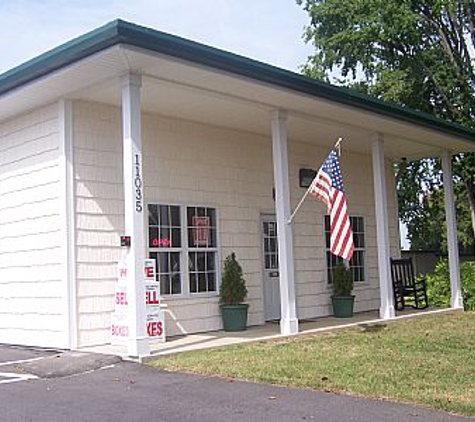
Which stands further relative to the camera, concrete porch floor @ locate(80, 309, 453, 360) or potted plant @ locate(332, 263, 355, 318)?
potted plant @ locate(332, 263, 355, 318)

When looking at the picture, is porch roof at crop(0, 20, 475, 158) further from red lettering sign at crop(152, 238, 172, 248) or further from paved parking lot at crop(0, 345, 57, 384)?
paved parking lot at crop(0, 345, 57, 384)

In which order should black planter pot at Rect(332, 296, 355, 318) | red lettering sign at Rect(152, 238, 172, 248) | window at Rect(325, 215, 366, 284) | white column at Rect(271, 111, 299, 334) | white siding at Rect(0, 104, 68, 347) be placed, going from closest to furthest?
white siding at Rect(0, 104, 68, 347) → white column at Rect(271, 111, 299, 334) → red lettering sign at Rect(152, 238, 172, 248) → black planter pot at Rect(332, 296, 355, 318) → window at Rect(325, 215, 366, 284)

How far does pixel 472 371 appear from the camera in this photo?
301 inches

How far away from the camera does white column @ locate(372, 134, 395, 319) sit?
42.3ft

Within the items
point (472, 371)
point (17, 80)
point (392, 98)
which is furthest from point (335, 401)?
point (392, 98)

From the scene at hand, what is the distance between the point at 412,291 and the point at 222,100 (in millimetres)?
6843

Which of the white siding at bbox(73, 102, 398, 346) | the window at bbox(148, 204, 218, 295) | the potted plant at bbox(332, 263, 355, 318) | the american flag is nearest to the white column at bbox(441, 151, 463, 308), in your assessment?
the white siding at bbox(73, 102, 398, 346)

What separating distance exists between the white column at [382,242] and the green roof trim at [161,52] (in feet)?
6.51

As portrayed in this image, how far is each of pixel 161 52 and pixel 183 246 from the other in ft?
12.8

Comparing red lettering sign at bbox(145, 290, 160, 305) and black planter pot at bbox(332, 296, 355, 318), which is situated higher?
red lettering sign at bbox(145, 290, 160, 305)

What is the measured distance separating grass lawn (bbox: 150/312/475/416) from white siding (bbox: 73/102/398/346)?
1810 mm

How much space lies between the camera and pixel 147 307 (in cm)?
930

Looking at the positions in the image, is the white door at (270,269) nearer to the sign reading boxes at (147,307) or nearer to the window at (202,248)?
the window at (202,248)

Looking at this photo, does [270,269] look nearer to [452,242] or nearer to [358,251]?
[358,251]
